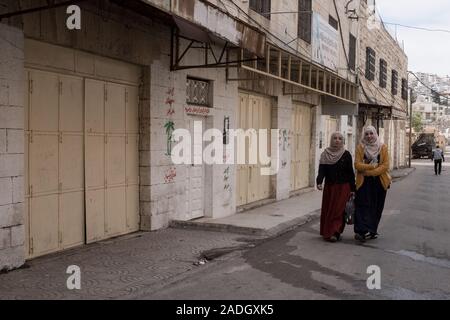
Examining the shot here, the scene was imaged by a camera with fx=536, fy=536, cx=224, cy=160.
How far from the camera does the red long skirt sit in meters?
8.21

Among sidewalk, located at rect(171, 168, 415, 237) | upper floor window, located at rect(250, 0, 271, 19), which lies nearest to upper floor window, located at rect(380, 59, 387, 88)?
sidewalk, located at rect(171, 168, 415, 237)

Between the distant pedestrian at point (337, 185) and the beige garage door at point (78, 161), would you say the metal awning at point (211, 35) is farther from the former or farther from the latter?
the distant pedestrian at point (337, 185)

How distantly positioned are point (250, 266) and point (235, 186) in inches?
184

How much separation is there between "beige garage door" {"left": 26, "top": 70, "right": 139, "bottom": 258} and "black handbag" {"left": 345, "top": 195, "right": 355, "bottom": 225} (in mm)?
3285

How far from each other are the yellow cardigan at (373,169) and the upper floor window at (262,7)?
5190 millimetres

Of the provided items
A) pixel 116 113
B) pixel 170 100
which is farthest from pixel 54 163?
pixel 170 100

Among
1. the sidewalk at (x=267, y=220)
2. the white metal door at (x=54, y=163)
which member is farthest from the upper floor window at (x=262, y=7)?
the white metal door at (x=54, y=163)

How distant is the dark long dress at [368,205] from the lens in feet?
27.0

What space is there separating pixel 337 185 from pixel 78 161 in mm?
3865

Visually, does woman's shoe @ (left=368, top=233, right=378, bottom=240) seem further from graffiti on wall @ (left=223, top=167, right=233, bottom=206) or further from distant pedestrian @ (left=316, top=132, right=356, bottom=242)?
graffiti on wall @ (left=223, top=167, right=233, bottom=206)

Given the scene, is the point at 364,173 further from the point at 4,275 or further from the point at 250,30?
the point at 4,275

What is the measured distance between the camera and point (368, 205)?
8.25 meters

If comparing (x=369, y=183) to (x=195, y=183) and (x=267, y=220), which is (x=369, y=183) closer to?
(x=267, y=220)

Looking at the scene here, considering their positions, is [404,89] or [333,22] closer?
[333,22]
